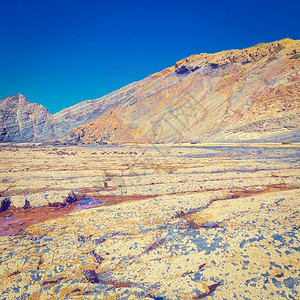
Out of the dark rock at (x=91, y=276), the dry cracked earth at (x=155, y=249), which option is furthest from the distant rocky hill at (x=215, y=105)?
the dark rock at (x=91, y=276)

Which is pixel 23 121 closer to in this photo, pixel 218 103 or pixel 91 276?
pixel 218 103

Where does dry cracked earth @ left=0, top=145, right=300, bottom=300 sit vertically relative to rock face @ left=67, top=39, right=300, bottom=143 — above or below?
below

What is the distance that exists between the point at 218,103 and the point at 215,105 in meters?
0.72

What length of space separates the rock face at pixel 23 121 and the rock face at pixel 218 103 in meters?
20.7

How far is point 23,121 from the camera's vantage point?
195 feet

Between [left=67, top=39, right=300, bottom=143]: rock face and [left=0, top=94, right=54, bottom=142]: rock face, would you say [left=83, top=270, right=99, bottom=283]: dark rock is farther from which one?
[left=0, top=94, right=54, bottom=142]: rock face

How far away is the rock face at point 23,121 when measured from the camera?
186 ft

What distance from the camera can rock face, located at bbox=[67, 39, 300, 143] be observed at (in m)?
32.2

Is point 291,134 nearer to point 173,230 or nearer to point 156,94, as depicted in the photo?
point 173,230

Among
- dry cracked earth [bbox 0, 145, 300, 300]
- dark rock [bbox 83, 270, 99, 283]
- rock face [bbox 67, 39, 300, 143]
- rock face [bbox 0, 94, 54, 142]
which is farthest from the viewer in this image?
rock face [bbox 0, 94, 54, 142]

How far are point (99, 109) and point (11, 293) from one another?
7282 centimetres

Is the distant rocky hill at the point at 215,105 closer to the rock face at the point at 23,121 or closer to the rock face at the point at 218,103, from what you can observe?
the rock face at the point at 218,103

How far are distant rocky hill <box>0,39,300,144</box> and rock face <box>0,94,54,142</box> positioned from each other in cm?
34

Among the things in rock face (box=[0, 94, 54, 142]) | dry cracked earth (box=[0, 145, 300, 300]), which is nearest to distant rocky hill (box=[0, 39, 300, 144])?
rock face (box=[0, 94, 54, 142])
